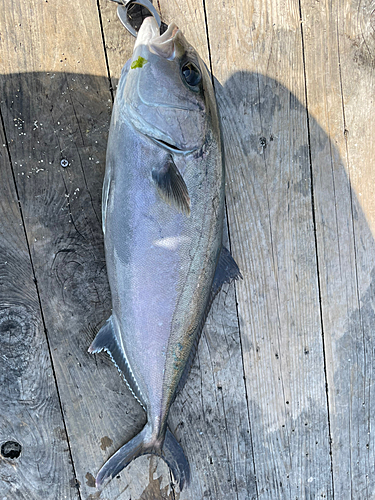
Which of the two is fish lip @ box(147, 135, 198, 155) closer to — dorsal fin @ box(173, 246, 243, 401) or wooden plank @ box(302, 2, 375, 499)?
dorsal fin @ box(173, 246, 243, 401)

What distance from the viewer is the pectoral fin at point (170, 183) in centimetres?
110

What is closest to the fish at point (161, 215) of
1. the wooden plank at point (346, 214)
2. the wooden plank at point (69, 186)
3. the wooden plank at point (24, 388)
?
the wooden plank at point (69, 186)

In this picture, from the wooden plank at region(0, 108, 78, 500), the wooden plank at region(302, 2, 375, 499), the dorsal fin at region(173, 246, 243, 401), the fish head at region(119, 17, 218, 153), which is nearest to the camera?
the fish head at region(119, 17, 218, 153)

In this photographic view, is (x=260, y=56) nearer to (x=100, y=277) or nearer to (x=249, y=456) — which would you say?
(x=100, y=277)

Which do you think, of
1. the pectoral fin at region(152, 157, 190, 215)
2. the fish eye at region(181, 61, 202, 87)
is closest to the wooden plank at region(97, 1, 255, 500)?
the pectoral fin at region(152, 157, 190, 215)

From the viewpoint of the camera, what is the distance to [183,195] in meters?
1.12

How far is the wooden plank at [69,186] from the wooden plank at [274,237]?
0.56 m

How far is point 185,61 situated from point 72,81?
519 millimetres

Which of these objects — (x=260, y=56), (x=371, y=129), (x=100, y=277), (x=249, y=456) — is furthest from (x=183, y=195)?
(x=249, y=456)

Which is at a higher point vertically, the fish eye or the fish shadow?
the fish eye

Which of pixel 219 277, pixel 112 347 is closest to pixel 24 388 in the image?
pixel 112 347

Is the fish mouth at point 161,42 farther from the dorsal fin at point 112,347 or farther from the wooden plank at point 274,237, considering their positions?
the dorsal fin at point 112,347

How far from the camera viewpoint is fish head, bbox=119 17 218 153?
1.09 metres

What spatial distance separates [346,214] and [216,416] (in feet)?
3.65
